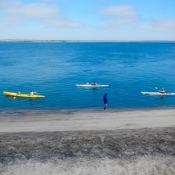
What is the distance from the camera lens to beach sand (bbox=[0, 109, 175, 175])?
14.2m

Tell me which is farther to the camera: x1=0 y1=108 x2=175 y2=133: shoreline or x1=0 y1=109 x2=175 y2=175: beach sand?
x1=0 y1=108 x2=175 y2=133: shoreline

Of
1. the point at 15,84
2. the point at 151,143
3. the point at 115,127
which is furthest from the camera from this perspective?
the point at 15,84

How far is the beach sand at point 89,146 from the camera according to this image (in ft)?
46.6

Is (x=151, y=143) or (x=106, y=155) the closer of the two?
(x=106, y=155)

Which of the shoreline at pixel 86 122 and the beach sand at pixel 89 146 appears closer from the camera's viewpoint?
the beach sand at pixel 89 146

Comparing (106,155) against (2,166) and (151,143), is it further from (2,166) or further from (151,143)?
(2,166)

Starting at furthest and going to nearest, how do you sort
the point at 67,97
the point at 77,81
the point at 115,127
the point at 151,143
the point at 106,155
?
the point at 77,81 < the point at 67,97 < the point at 115,127 < the point at 151,143 < the point at 106,155

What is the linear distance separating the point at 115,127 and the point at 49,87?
25.0 meters

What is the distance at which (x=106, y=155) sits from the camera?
15.5 m

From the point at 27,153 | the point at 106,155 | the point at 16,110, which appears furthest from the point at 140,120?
the point at 16,110

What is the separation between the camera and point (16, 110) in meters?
30.0

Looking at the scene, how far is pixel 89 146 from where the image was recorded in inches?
650

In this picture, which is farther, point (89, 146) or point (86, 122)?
point (86, 122)

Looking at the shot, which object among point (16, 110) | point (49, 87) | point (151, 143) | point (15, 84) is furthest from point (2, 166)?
point (15, 84)
